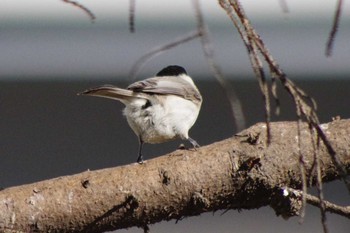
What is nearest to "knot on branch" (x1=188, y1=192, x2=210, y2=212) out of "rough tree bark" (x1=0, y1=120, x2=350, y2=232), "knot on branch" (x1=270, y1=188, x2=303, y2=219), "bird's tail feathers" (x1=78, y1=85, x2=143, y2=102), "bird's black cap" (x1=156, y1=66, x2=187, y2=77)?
"rough tree bark" (x1=0, y1=120, x2=350, y2=232)

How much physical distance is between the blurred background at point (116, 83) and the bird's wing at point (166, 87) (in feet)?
3.75

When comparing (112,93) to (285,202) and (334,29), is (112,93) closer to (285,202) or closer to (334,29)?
(285,202)

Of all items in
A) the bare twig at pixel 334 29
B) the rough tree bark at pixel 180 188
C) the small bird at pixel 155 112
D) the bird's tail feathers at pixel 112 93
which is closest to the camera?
the bare twig at pixel 334 29

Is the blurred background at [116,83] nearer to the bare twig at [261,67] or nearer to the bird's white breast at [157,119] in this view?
the bird's white breast at [157,119]

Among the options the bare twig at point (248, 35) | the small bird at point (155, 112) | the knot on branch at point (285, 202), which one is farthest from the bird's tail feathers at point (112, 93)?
the bare twig at point (248, 35)

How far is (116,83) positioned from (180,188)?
12.5 feet

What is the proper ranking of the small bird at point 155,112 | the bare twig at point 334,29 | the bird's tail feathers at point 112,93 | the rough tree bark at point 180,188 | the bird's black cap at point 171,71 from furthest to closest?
the bird's black cap at point 171,71 → the small bird at point 155,112 → the bird's tail feathers at point 112,93 → the rough tree bark at point 180,188 → the bare twig at point 334,29

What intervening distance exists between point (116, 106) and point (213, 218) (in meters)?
1.25

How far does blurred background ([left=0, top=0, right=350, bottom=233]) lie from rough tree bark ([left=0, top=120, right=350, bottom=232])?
3.42 m

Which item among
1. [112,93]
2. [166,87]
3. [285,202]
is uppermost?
[166,87]

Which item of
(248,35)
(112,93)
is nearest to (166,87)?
(112,93)

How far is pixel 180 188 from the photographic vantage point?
2859 millimetres

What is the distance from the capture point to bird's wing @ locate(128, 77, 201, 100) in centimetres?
478

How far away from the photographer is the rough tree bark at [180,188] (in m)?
2.81
